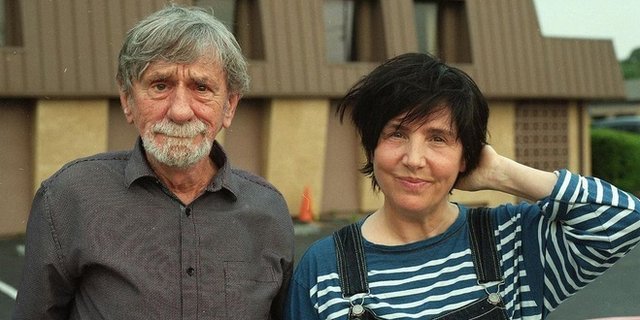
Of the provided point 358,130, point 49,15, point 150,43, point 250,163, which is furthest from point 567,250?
point 250,163

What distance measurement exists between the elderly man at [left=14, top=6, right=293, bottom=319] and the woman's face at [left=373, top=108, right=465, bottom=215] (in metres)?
0.64

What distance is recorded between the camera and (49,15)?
49.6 feet

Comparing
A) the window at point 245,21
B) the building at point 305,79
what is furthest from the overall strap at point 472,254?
the window at point 245,21

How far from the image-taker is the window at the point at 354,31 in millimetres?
18328

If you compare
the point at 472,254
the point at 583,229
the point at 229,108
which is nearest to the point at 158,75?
the point at 229,108

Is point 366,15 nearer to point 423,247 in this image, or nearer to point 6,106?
point 6,106

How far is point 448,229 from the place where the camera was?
3.06 metres

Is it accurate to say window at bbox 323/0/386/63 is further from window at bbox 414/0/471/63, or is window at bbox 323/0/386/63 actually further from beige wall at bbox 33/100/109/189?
beige wall at bbox 33/100/109/189

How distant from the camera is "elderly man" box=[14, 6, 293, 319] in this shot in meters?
3.08

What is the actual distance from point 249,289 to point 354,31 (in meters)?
15.8

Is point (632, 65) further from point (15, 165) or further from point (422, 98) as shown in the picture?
point (422, 98)

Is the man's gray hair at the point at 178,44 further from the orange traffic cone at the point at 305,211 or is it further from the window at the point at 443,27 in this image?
the window at the point at 443,27

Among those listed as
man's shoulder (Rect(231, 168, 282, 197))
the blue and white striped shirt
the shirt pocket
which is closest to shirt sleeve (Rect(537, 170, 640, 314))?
the blue and white striped shirt

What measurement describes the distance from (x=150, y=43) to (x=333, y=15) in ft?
50.9
